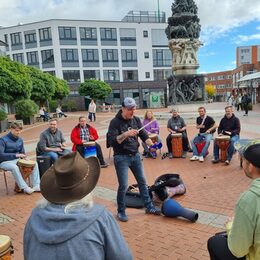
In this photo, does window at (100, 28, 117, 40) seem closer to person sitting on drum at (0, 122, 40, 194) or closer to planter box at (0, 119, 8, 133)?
planter box at (0, 119, 8, 133)

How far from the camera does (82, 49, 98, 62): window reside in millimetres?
49719

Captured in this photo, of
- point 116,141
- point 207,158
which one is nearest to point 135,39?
point 207,158

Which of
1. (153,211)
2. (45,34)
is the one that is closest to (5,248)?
(153,211)

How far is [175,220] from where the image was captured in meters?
4.43

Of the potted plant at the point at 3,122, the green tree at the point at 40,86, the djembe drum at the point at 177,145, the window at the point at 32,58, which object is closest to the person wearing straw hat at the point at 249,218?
the djembe drum at the point at 177,145

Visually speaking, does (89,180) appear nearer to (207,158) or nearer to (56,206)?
(56,206)

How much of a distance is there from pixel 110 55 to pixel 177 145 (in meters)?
44.7

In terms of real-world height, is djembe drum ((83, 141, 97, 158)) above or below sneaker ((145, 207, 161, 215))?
above

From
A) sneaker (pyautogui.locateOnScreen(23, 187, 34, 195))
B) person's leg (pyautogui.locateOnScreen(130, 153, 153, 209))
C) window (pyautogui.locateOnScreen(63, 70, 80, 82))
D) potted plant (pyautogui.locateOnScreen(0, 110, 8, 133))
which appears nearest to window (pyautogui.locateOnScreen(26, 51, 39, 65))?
window (pyautogui.locateOnScreen(63, 70, 80, 82))

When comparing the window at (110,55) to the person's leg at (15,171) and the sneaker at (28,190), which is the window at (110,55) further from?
the sneaker at (28,190)

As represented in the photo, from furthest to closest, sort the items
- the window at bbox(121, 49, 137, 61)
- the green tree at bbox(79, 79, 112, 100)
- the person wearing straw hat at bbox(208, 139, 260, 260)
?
the window at bbox(121, 49, 137, 61) < the green tree at bbox(79, 79, 112, 100) < the person wearing straw hat at bbox(208, 139, 260, 260)

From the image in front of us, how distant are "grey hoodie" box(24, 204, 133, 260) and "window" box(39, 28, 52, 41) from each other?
5141cm

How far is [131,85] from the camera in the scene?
50719mm

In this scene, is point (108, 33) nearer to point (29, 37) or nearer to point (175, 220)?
point (29, 37)
